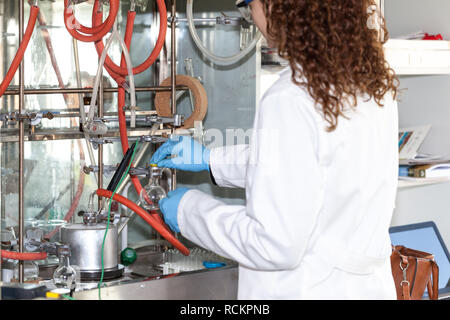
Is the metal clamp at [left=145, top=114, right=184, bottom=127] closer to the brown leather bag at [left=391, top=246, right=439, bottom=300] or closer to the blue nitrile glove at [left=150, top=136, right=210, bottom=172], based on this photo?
the blue nitrile glove at [left=150, top=136, right=210, bottom=172]

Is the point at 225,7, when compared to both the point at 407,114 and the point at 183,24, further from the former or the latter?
the point at 407,114

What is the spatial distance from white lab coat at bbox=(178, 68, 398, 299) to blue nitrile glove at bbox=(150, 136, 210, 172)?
262 mm

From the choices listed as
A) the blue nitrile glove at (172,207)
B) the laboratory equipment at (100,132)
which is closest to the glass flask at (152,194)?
the laboratory equipment at (100,132)

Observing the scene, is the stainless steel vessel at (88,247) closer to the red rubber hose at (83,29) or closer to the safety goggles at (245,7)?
the red rubber hose at (83,29)

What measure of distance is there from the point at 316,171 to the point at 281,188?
3.0 inches

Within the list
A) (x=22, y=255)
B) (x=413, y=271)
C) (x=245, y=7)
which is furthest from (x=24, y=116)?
(x=413, y=271)

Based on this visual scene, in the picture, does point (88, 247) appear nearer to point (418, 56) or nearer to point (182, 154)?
point (182, 154)

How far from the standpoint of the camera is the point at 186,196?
1.34 meters

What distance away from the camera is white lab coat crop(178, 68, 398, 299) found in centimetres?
114

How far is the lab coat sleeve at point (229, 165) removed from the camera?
1.57 metres

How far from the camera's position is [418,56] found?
88.8 inches

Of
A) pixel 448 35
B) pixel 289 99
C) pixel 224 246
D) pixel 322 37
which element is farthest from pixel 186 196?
pixel 448 35

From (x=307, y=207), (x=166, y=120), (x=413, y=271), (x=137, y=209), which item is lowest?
(x=413, y=271)

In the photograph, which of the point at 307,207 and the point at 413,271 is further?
the point at 413,271
